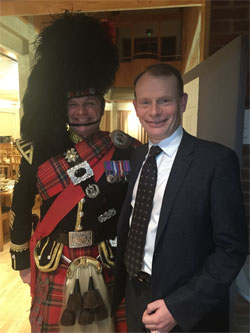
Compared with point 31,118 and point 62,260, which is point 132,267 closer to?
point 62,260

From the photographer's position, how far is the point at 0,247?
337 centimetres

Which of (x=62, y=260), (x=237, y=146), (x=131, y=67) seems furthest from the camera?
(x=131, y=67)

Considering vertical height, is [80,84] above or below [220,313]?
above

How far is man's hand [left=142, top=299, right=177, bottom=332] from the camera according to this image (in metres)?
0.89

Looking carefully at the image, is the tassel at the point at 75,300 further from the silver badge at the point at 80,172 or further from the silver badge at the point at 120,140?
the silver badge at the point at 120,140

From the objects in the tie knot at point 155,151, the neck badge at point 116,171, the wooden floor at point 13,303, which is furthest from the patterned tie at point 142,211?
the wooden floor at point 13,303

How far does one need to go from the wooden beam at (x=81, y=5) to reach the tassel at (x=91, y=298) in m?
1.69

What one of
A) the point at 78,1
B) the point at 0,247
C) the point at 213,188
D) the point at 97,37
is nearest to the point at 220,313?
the point at 213,188

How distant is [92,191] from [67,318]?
2.04 feet

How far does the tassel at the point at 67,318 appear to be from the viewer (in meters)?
1.23

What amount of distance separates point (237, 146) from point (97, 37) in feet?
3.00

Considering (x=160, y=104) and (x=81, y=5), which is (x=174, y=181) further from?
(x=81, y=5)

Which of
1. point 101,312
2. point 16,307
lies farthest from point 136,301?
point 16,307

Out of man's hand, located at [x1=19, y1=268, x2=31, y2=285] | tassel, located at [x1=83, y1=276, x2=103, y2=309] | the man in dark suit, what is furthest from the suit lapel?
man's hand, located at [x1=19, y1=268, x2=31, y2=285]
